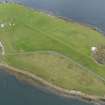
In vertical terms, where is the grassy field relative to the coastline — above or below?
above

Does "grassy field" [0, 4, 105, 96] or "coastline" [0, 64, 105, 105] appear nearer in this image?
"coastline" [0, 64, 105, 105]

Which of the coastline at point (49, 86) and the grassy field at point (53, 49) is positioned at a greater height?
the grassy field at point (53, 49)

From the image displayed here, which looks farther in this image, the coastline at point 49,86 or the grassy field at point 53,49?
the grassy field at point 53,49

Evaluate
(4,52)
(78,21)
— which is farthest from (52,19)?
(4,52)

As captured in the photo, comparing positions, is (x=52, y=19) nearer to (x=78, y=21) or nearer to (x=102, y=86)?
(x=78, y=21)

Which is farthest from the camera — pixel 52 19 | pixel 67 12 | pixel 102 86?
pixel 67 12
